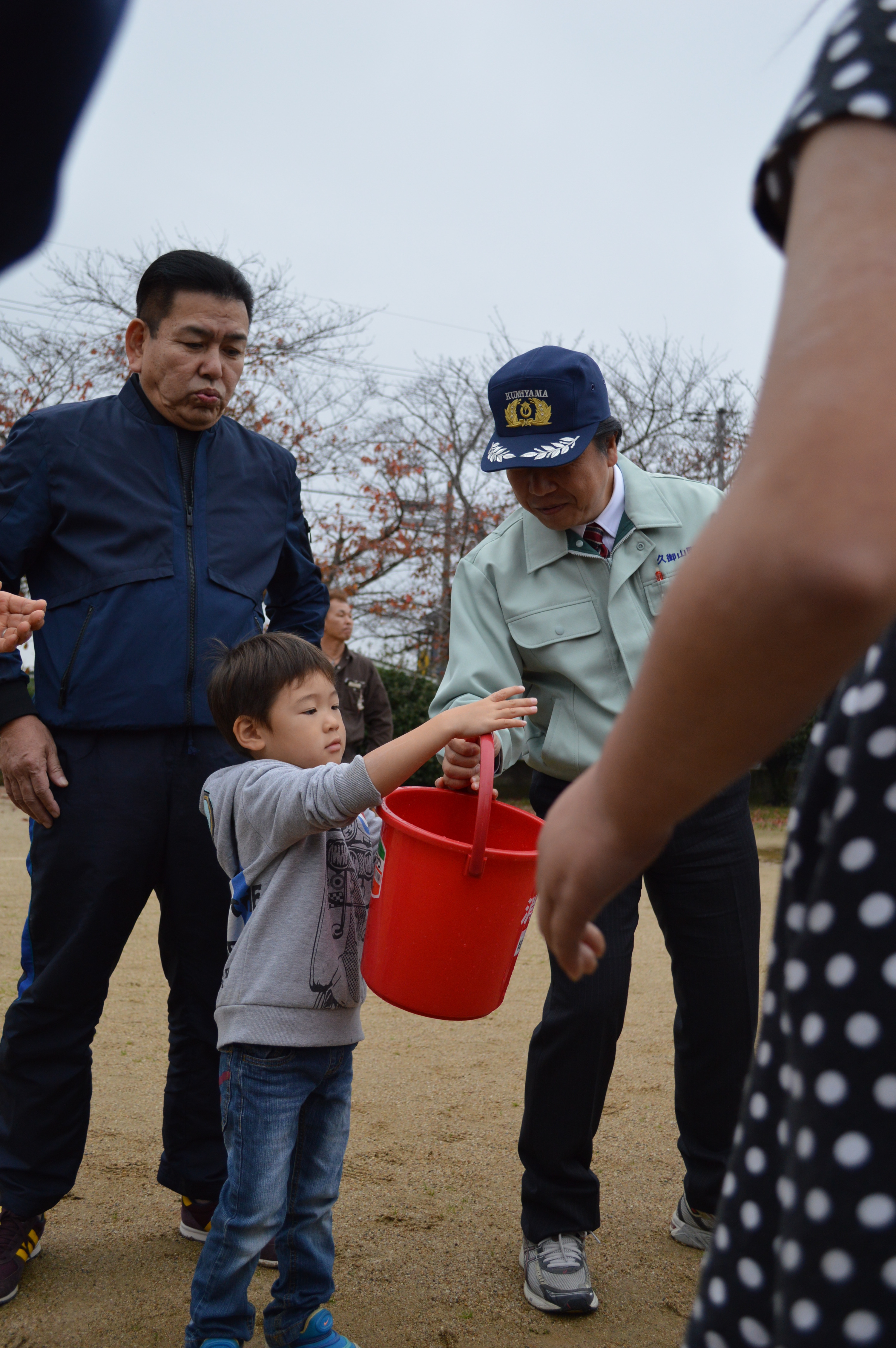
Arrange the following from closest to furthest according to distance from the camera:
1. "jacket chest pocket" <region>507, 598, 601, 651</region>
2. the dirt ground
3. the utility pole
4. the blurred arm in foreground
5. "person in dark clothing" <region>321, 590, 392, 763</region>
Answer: the blurred arm in foreground < the dirt ground < "jacket chest pocket" <region>507, 598, 601, 651</region> < "person in dark clothing" <region>321, 590, 392, 763</region> < the utility pole

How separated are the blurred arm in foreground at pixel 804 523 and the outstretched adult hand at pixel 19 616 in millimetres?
1688

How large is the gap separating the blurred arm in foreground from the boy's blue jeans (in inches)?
60.8

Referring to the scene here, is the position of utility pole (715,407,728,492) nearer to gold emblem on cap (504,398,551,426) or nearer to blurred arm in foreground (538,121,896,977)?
gold emblem on cap (504,398,551,426)

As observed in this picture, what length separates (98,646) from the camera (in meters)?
2.45

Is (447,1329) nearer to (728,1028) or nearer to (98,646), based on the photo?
(728,1028)

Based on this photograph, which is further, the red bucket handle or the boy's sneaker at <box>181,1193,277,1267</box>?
the boy's sneaker at <box>181,1193,277,1267</box>

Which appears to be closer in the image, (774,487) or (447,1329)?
(774,487)

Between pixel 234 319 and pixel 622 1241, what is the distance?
7.79 feet

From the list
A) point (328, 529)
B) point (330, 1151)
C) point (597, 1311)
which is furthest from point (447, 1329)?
point (328, 529)

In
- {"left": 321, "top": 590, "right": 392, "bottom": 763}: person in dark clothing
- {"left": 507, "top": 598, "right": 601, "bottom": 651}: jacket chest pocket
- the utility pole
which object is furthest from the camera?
the utility pole

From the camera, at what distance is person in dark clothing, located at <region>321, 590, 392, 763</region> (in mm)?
7688

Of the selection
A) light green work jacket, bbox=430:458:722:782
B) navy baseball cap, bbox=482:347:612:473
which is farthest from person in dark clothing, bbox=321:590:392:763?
navy baseball cap, bbox=482:347:612:473

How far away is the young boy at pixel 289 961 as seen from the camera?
6.53ft

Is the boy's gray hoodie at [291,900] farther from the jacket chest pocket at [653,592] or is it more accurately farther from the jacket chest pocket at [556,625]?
the jacket chest pocket at [653,592]
